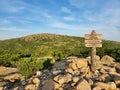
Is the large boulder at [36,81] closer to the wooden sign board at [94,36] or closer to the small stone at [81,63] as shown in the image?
the small stone at [81,63]

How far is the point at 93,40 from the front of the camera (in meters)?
13.4

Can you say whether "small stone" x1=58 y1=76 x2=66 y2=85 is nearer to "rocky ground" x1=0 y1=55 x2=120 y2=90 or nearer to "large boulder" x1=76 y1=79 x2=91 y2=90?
"rocky ground" x1=0 y1=55 x2=120 y2=90

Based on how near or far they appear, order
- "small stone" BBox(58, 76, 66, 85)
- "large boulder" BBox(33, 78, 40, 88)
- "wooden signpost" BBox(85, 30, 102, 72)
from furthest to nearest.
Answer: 1. "wooden signpost" BBox(85, 30, 102, 72)
2. "large boulder" BBox(33, 78, 40, 88)
3. "small stone" BBox(58, 76, 66, 85)

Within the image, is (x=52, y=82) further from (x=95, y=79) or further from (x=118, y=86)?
(x=118, y=86)

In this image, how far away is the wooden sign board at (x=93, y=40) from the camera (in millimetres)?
13305

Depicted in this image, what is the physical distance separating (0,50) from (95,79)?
22.5 meters

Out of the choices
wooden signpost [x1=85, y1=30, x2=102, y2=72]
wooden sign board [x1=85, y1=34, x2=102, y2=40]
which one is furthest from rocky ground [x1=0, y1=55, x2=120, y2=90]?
wooden sign board [x1=85, y1=34, x2=102, y2=40]

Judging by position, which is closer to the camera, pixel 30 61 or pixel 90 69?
pixel 90 69

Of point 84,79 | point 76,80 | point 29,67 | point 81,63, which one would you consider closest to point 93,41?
point 81,63

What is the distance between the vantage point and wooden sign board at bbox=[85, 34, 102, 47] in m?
13.3

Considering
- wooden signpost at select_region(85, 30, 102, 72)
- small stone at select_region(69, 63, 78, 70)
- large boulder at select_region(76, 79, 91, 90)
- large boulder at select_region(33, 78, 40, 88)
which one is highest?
wooden signpost at select_region(85, 30, 102, 72)

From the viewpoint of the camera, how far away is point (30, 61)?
646 inches

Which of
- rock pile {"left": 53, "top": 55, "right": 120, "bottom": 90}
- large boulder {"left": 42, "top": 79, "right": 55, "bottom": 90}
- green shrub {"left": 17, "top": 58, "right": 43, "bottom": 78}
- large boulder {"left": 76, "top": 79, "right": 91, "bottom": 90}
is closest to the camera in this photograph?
large boulder {"left": 76, "top": 79, "right": 91, "bottom": 90}

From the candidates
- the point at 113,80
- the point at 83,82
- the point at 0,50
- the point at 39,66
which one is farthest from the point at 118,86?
the point at 0,50
